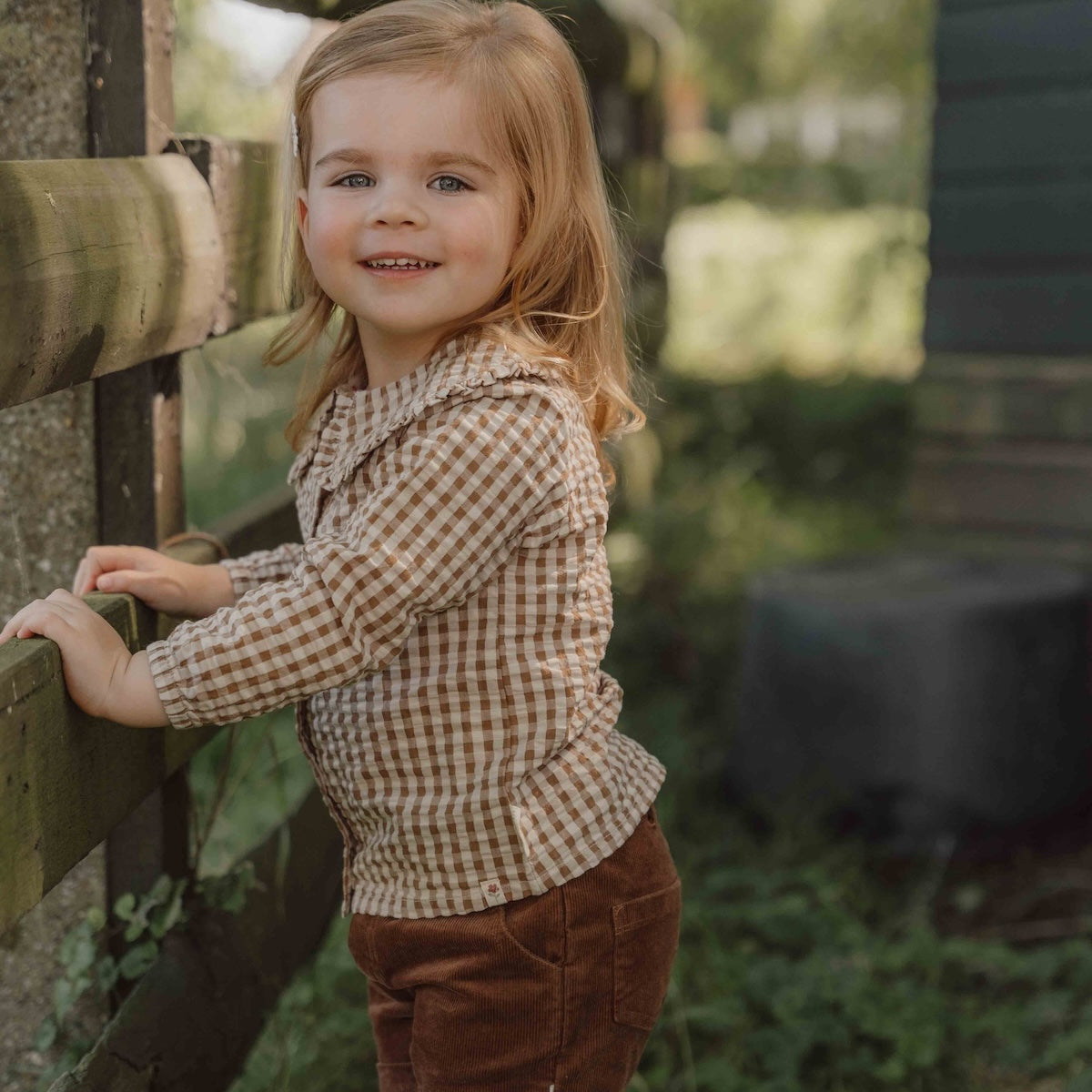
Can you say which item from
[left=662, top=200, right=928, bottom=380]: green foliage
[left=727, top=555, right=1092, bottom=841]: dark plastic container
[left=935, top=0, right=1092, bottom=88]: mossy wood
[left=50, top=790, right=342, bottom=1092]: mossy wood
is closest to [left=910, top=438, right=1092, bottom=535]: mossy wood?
[left=727, top=555, right=1092, bottom=841]: dark plastic container

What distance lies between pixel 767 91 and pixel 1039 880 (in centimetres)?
1609

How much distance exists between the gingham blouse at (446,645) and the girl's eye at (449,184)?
0.51 ft

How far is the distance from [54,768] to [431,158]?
67 cm

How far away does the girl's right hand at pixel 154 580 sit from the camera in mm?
1529

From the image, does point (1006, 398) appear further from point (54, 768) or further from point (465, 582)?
point (54, 768)

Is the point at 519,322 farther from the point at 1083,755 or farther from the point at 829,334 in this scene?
the point at 829,334

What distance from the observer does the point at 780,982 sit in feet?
9.07

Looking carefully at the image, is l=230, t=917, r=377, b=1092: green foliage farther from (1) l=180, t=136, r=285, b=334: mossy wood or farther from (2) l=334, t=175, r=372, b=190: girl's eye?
(2) l=334, t=175, r=372, b=190: girl's eye

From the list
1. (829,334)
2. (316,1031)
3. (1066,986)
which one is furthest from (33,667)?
(829,334)

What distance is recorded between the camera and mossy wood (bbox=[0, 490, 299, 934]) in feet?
3.82

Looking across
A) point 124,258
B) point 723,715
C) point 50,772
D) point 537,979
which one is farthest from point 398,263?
point 723,715

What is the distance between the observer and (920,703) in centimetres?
364

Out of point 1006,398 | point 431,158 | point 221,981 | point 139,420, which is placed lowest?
point 221,981

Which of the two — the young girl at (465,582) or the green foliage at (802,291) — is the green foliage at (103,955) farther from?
the green foliage at (802,291)
